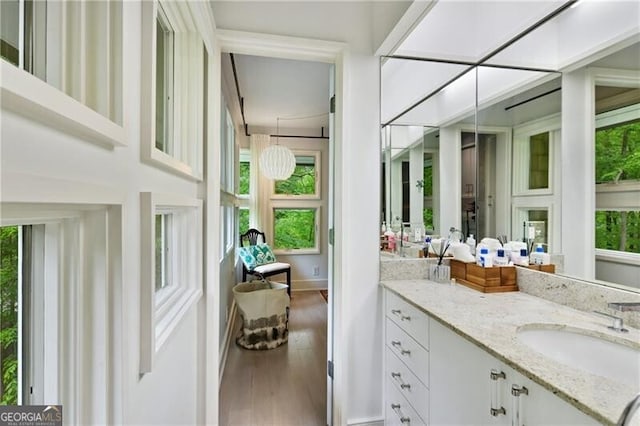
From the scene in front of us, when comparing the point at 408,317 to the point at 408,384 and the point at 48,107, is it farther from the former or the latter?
the point at 48,107

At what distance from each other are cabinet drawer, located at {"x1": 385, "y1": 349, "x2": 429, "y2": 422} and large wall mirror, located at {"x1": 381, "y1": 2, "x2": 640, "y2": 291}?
0.83m

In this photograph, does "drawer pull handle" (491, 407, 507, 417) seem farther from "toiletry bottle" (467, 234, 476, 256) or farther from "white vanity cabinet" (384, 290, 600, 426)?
"toiletry bottle" (467, 234, 476, 256)

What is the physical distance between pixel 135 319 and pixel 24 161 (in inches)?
18.5

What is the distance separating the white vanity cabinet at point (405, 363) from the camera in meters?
1.33

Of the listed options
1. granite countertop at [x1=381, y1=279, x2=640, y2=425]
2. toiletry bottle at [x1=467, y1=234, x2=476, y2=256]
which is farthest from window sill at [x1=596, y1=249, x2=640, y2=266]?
toiletry bottle at [x1=467, y1=234, x2=476, y2=256]

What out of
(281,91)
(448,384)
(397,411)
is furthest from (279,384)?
(281,91)

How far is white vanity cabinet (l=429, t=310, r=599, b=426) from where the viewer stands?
0.77 m

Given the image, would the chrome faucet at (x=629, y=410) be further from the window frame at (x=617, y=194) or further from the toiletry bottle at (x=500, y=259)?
the toiletry bottle at (x=500, y=259)

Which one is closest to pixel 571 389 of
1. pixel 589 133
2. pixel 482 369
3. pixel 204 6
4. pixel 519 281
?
pixel 482 369

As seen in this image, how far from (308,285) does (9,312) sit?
15.4ft

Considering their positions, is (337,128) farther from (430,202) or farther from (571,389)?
(571,389)

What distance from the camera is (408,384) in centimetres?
146

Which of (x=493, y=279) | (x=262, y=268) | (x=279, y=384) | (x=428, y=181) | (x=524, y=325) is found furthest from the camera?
(x=262, y=268)

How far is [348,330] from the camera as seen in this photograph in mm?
1806
